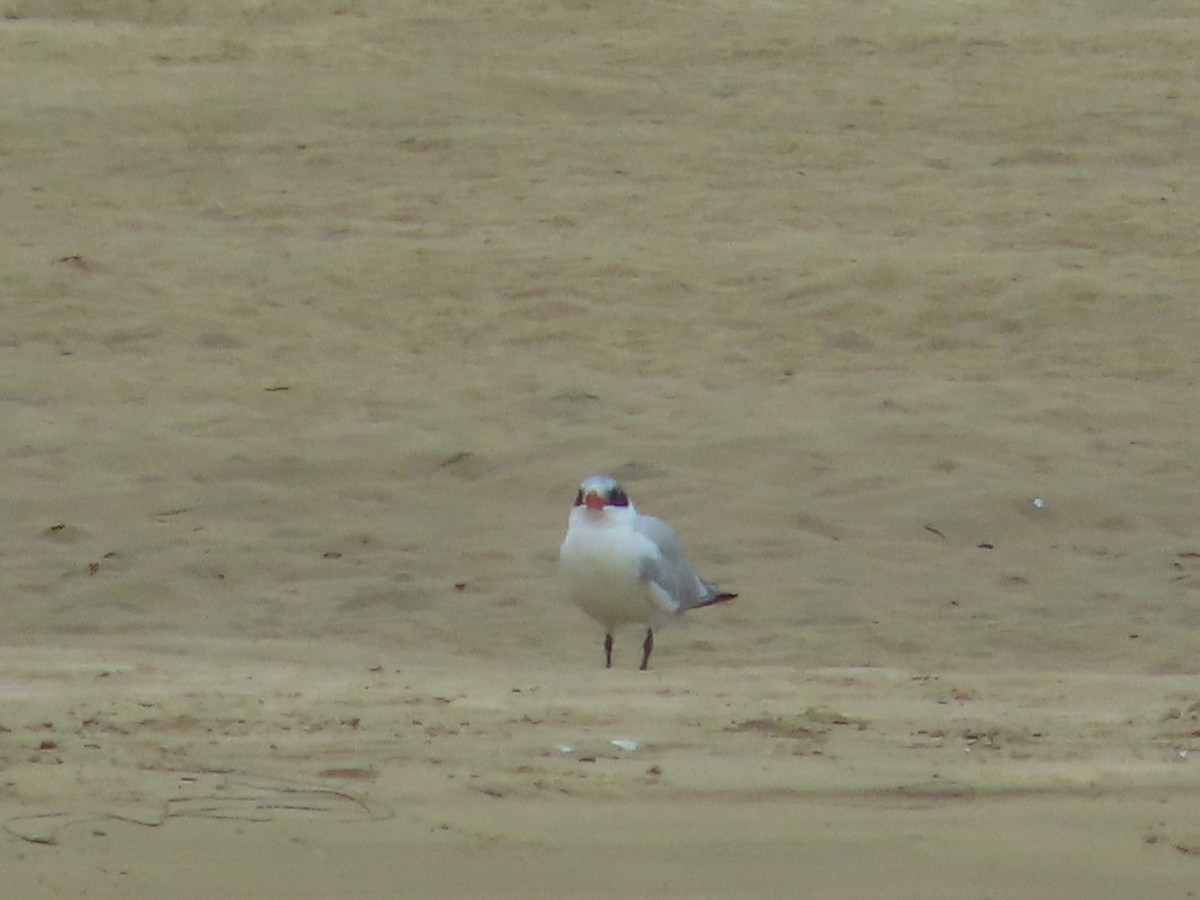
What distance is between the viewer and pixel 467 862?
4523mm

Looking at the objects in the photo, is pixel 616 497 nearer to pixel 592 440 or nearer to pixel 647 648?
pixel 647 648

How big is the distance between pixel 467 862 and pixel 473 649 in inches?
157

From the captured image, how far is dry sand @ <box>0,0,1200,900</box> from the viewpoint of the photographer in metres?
4.78

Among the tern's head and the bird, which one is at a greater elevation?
the tern's head

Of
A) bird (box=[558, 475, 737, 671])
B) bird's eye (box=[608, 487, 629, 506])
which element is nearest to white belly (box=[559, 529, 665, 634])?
bird (box=[558, 475, 737, 671])

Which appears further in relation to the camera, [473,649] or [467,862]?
[473,649]

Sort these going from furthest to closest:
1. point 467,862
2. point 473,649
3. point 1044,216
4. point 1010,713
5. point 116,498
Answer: point 1044,216
point 116,498
point 473,649
point 1010,713
point 467,862

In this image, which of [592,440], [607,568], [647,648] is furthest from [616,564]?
[592,440]

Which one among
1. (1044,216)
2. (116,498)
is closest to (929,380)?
(1044,216)

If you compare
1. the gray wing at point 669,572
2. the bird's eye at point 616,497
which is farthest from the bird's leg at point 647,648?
the bird's eye at point 616,497

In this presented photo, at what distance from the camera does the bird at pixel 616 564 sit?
8.02m

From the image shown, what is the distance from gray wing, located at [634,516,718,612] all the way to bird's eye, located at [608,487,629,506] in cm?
10

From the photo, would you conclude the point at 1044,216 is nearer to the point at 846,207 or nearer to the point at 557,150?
the point at 846,207

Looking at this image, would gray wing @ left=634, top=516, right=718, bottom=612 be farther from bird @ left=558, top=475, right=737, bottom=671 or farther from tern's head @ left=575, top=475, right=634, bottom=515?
tern's head @ left=575, top=475, right=634, bottom=515
